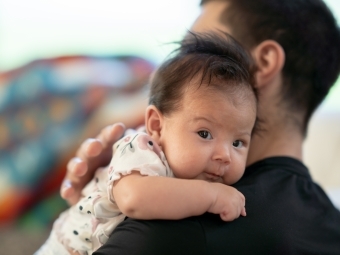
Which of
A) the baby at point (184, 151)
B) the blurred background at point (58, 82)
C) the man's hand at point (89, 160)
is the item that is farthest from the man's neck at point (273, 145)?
the blurred background at point (58, 82)

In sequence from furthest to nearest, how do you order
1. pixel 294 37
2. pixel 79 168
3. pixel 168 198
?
pixel 294 37 < pixel 79 168 < pixel 168 198

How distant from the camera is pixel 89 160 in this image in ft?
3.95

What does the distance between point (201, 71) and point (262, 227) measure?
326 mm

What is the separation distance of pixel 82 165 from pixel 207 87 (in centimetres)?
43

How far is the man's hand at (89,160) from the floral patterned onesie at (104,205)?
0.07m

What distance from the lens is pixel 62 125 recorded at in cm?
173

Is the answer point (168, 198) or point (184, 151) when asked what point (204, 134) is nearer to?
point (184, 151)

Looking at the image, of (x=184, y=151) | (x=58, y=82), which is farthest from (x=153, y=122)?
(x=58, y=82)

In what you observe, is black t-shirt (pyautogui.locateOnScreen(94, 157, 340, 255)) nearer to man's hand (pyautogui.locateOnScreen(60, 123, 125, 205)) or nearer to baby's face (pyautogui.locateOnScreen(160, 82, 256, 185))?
baby's face (pyautogui.locateOnScreen(160, 82, 256, 185))

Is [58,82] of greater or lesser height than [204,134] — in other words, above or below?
below

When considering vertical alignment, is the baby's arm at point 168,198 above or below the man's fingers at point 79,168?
above

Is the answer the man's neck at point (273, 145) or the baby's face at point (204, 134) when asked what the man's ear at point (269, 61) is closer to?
the man's neck at point (273, 145)

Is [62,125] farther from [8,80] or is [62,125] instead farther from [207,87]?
[207,87]

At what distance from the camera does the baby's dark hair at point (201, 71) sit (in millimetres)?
931
